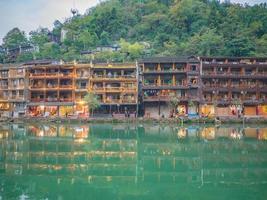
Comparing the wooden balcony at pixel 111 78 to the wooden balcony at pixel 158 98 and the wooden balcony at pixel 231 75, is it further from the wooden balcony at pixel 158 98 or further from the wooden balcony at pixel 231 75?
the wooden balcony at pixel 231 75

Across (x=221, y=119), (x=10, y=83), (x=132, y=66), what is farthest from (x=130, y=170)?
(x=10, y=83)

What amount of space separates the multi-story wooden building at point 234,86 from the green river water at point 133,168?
1246 inches

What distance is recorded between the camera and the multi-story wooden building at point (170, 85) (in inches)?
2749

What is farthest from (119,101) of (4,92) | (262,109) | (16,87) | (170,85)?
(262,109)

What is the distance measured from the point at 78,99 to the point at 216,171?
1960 inches

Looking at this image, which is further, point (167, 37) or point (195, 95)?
point (167, 37)

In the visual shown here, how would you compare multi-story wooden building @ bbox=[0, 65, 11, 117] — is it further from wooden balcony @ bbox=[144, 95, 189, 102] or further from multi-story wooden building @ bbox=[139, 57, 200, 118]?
wooden balcony @ bbox=[144, 95, 189, 102]

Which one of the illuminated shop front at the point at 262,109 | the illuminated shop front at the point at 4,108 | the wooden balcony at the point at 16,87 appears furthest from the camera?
the illuminated shop front at the point at 4,108

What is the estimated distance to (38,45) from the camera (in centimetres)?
10819

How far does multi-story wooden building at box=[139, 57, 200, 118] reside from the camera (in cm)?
6981

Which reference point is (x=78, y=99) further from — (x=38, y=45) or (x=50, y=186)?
(x=50, y=186)

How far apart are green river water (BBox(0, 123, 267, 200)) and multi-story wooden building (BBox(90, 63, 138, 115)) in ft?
103

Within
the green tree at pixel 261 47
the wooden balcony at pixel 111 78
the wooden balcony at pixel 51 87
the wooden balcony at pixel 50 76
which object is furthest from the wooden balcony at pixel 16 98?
the green tree at pixel 261 47

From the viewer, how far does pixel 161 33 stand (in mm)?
100875
